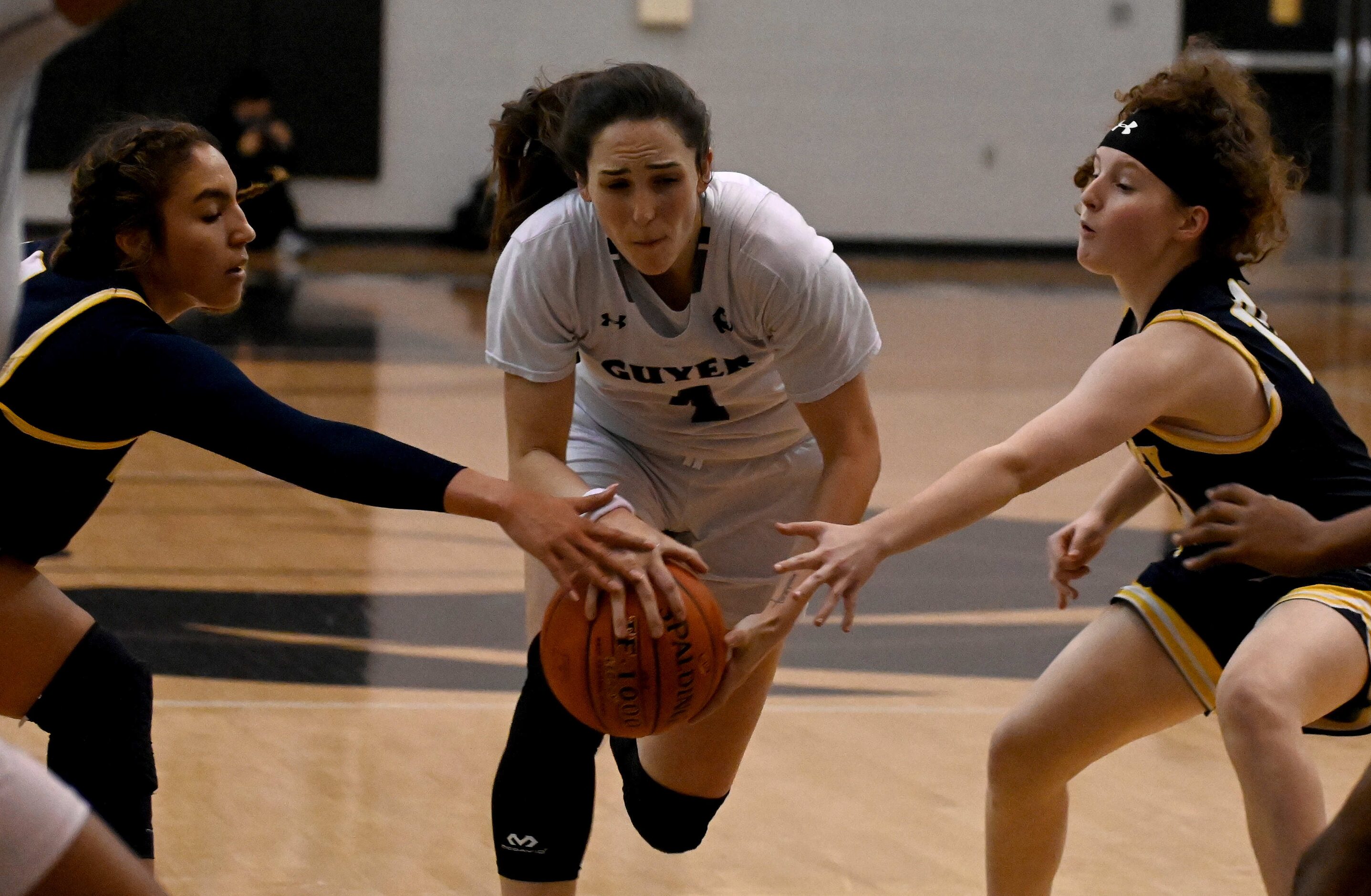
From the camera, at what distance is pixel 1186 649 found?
286 cm

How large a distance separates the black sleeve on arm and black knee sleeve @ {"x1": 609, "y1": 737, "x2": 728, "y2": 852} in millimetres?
1071

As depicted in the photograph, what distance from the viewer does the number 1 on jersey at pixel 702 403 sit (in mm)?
3305

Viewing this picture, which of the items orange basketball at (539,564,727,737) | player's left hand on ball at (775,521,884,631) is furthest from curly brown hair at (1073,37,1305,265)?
orange basketball at (539,564,727,737)

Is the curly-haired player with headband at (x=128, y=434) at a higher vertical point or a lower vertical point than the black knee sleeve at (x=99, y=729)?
higher

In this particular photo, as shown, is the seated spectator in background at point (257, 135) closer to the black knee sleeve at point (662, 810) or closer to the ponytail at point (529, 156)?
the ponytail at point (529, 156)

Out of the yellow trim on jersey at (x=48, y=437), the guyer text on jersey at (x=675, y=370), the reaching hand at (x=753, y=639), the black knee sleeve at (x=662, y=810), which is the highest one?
the guyer text on jersey at (x=675, y=370)

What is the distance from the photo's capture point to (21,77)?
1781mm

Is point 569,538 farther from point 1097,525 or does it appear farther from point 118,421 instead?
point 1097,525

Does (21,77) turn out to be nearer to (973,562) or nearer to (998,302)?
(973,562)

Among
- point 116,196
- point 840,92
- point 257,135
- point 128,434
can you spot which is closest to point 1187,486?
point 128,434

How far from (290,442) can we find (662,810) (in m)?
1.31

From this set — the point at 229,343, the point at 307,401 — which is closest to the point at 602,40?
the point at 229,343

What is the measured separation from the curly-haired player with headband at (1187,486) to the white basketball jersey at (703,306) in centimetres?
47

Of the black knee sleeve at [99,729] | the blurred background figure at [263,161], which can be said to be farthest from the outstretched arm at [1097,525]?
the blurred background figure at [263,161]
